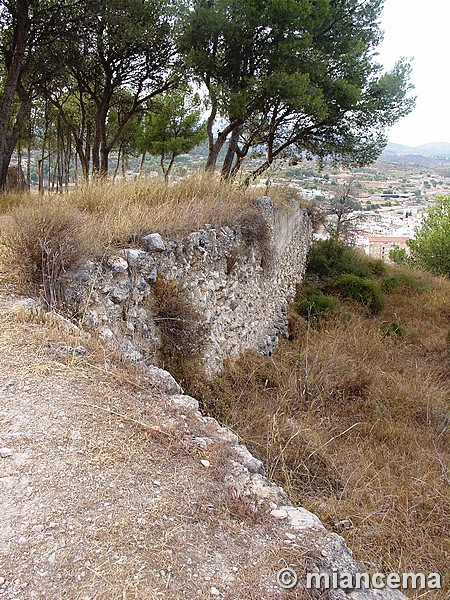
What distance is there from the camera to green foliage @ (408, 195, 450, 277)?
2068 centimetres

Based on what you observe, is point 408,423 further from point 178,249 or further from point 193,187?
point 193,187

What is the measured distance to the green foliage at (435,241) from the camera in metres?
20.7

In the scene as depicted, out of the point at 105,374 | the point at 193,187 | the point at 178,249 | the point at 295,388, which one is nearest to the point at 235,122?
the point at 193,187

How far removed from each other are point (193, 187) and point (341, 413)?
4132mm

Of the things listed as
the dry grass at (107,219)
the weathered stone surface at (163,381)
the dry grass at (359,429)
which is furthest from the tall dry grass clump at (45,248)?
the dry grass at (359,429)

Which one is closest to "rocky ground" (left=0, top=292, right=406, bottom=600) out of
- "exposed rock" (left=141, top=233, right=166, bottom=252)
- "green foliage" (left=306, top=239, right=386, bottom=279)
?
"exposed rock" (left=141, top=233, right=166, bottom=252)

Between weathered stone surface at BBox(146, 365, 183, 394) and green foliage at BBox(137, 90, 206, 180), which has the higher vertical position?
green foliage at BBox(137, 90, 206, 180)

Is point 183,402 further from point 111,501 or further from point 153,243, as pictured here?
point 153,243

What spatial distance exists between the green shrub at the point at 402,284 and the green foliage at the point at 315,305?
3.05 metres

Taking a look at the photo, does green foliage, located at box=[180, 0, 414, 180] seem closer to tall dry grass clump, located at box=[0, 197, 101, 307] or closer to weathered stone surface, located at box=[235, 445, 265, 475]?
tall dry grass clump, located at box=[0, 197, 101, 307]

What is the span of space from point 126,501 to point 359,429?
3982 mm

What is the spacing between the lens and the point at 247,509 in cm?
215

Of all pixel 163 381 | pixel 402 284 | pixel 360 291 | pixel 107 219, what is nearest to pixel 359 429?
pixel 163 381

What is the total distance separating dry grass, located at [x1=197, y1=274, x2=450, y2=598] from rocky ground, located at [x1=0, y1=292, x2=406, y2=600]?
110 centimetres
